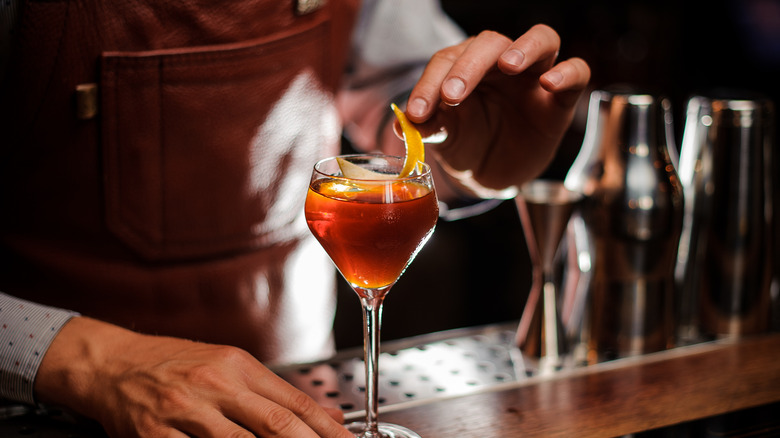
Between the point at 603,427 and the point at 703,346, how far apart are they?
34 cm

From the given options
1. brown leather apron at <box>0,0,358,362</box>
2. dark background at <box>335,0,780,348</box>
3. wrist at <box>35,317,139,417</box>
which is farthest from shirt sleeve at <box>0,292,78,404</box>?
dark background at <box>335,0,780,348</box>

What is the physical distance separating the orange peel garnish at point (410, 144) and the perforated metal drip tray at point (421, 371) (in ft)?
1.06

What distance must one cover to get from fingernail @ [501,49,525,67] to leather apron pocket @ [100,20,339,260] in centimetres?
47

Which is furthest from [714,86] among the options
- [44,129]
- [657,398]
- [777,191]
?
[44,129]

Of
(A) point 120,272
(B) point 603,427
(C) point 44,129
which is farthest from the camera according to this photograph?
(A) point 120,272

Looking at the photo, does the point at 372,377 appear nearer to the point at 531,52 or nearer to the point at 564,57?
the point at 531,52

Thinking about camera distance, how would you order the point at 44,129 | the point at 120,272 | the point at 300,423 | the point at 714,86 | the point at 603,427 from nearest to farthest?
1. the point at 300,423
2. the point at 603,427
3. the point at 44,129
4. the point at 120,272
5. the point at 714,86

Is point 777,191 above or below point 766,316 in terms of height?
above

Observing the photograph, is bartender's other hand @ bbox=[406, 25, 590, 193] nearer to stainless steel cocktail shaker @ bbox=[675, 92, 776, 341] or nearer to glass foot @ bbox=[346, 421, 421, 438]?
stainless steel cocktail shaker @ bbox=[675, 92, 776, 341]

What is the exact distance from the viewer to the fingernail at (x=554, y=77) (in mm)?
994

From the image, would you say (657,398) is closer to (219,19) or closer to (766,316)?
(766,316)

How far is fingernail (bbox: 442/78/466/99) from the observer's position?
92 centimetres

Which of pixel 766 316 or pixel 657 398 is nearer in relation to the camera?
pixel 657 398

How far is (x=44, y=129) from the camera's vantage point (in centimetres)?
113
